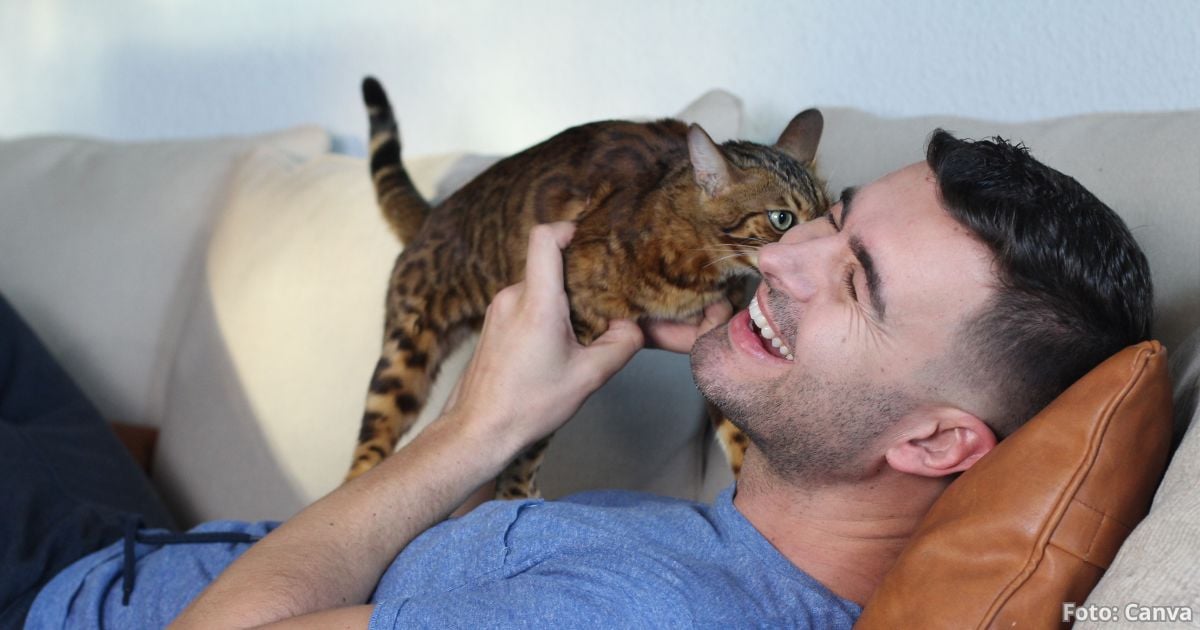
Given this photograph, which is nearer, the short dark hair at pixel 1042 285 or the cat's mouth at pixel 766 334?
the short dark hair at pixel 1042 285

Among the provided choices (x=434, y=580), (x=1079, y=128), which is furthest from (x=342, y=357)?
(x=1079, y=128)

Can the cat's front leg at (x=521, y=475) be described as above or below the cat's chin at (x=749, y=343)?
below

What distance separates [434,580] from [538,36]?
1326mm

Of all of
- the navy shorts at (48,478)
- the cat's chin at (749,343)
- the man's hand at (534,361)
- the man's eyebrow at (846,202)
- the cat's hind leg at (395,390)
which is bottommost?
the navy shorts at (48,478)

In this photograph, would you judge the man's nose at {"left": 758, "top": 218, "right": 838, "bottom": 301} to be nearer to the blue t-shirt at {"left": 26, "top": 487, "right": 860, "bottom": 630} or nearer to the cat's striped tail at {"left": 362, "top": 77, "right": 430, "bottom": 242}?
the blue t-shirt at {"left": 26, "top": 487, "right": 860, "bottom": 630}

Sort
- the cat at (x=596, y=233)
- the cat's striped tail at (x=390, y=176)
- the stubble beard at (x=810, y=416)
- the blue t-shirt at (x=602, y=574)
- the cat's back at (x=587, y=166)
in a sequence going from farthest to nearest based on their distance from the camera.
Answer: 1. the cat's striped tail at (x=390, y=176)
2. the cat's back at (x=587, y=166)
3. the cat at (x=596, y=233)
4. the stubble beard at (x=810, y=416)
5. the blue t-shirt at (x=602, y=574)

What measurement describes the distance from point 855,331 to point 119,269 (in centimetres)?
162

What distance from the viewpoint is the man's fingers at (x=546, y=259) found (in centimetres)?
129

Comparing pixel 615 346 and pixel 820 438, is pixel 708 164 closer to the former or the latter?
pixel 615 346

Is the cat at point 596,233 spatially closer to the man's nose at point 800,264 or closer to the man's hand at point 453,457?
the man's hand at point 453,457

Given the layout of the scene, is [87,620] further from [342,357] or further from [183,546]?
[342,357]

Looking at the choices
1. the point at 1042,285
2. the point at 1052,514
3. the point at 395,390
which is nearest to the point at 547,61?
the point at 395,390

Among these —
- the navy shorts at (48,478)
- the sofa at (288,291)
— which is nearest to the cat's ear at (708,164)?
the sofa at (288,291)

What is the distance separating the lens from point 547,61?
2111mm
